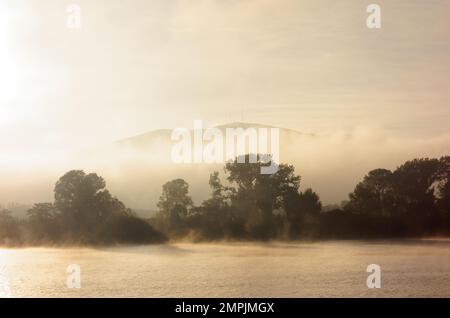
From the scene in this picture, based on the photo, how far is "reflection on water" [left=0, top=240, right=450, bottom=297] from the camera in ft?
168

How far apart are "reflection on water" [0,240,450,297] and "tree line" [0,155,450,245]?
2.63 meters

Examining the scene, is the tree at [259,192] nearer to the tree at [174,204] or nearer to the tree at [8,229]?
the tree at [174,204]

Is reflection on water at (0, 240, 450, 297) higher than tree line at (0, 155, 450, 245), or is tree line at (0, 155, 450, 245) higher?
tree line at (0, 155, 450, 245)

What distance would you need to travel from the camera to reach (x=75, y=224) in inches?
3184

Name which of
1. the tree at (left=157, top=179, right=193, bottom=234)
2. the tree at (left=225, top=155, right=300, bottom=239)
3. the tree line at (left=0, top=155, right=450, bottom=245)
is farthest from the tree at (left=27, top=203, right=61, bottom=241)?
the tree at (left=225, top=155, right=300, bottom=239)

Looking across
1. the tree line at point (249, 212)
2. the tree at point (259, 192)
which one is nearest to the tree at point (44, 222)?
the tree line at point (249, 212)

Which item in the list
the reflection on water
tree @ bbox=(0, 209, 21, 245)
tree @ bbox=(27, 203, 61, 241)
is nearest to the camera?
the reflection on water

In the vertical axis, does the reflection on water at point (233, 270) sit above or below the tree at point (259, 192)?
below

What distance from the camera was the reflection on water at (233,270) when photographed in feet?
168

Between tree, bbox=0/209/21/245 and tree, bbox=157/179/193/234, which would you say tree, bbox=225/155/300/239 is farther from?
tree, bbox=0/209/21/245

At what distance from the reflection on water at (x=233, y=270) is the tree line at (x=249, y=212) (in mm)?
2634

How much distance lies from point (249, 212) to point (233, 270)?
26.2 metres

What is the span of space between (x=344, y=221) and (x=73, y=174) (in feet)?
134

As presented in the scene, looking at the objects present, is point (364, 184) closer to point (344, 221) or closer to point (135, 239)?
point (344, 221)
